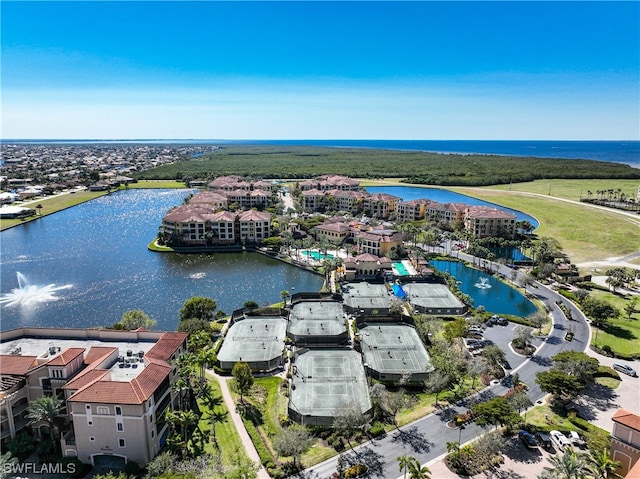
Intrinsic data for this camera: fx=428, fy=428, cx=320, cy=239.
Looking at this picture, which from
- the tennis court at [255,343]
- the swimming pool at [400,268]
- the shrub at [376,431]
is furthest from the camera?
the swimming pool at [400,268]

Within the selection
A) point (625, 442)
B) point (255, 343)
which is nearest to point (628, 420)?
point (625, 442)

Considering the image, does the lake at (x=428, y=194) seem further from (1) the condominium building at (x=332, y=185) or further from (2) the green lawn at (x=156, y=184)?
(2) the green lawn at (x=156, y=184)

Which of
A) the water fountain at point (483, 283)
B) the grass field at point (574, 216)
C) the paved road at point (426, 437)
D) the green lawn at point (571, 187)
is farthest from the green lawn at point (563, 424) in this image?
the green lawn at point (571, 187)

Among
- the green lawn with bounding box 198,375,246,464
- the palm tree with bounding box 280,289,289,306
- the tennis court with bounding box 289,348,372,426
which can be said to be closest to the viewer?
the green lawn with bounding box 198,375,246,464

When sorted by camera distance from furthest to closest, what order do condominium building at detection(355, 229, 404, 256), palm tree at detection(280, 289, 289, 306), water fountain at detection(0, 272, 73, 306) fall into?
1. condominium building at detection(355, 229, 404, 256)
2. water fountain at detection(0, 272, 73, 306)
3. palm tree at detection(280, 289, 289, 306)

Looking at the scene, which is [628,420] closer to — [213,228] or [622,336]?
[622,336]

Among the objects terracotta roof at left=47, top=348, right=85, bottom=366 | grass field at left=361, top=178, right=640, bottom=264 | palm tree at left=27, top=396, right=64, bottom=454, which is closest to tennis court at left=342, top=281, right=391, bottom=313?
terracotta roof at left=47, top=348, right=85, bottom=366

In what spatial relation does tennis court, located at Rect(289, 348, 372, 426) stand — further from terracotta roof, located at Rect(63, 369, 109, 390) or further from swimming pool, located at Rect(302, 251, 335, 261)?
swimming pool, located at Rect(302, 251, 335, 261)
